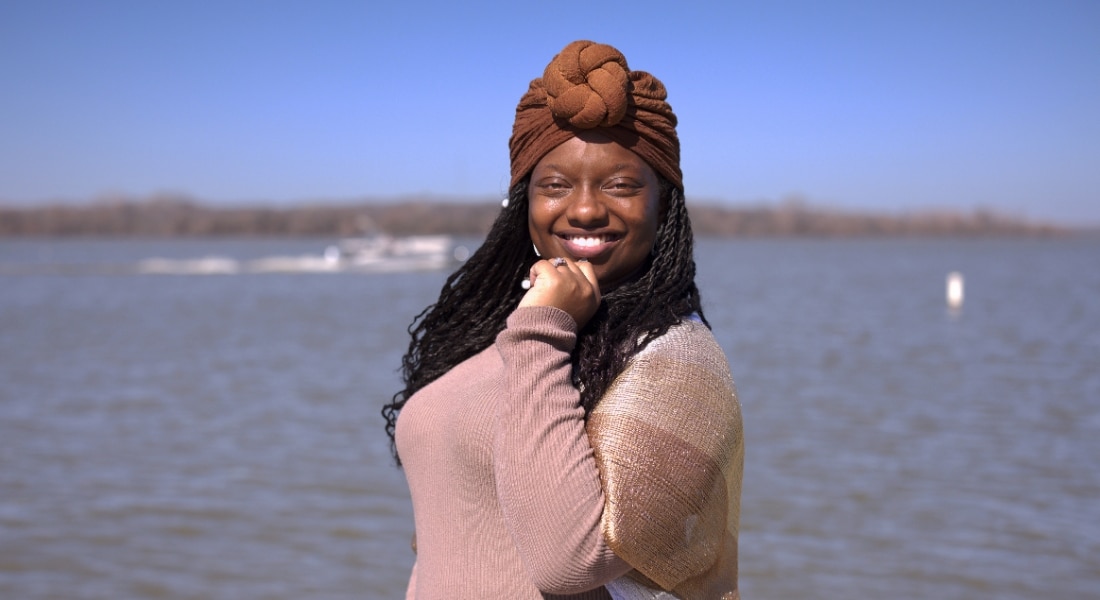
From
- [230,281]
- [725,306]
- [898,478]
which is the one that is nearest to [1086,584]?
[898,478]

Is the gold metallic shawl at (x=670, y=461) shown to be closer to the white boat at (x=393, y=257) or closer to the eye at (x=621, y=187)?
the eye at (x=621, y=187)

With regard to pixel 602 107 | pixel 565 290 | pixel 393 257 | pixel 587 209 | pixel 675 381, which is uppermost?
pixel 602 107

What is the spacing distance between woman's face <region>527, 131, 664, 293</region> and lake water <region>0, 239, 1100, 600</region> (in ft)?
14.7

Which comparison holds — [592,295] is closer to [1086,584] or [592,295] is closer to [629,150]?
[629,150]

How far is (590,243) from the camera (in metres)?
1.77

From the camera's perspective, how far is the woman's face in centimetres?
173

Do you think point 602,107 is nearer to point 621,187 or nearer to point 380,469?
point 621,187

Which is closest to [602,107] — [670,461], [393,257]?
[670,461]

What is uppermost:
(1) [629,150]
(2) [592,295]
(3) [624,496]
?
(1) [629,150]

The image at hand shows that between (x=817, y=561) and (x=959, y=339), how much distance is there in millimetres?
14767

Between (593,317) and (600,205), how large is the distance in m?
0.19

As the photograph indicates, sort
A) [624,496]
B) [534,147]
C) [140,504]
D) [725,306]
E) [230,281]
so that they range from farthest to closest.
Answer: [230,281]
[725,306]
[140,504]
[534,147]
[624,496]

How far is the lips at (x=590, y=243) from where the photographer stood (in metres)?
1.77

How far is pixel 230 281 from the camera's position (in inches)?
1823
